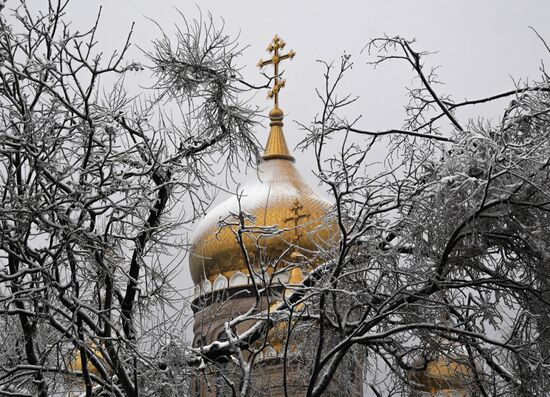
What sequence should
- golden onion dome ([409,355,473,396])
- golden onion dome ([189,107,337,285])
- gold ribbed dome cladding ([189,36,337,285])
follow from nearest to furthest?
golden onion dome ([409,355,473,396]) < gold ribbed dome cladding ([189,36,337,285]) < golden onion dome ([189,107,337,285])

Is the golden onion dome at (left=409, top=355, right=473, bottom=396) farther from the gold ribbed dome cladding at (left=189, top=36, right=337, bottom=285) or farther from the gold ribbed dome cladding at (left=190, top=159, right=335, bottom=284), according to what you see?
the gold ribbed dome cladding at (left=190, top=159, right=335, bottom=284)

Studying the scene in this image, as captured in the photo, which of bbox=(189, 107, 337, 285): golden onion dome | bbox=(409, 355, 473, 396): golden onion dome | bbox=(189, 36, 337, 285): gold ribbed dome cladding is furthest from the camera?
bbox=(189, 107, 337, 285): golden onion dome

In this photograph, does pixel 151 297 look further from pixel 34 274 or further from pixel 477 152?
pixel 477 152

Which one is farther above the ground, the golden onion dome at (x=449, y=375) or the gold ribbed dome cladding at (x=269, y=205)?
the gold ribbed dome cladding at (x=269, y=205)

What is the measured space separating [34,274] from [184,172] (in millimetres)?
1200

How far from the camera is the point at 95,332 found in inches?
214

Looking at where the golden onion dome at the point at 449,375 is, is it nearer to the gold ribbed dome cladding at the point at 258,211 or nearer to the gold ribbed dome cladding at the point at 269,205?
the gold ribbed dome cladding at the point at 269,205

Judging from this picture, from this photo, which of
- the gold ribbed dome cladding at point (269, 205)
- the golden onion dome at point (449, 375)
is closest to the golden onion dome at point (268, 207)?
the gold ribbed dome cladding at point (269, 205)

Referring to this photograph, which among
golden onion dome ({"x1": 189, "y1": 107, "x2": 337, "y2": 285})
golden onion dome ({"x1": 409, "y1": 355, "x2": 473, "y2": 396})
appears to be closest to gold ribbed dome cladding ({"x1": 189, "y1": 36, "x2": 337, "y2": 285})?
golden onion dome ({"x1": 189, "y1": 107, "x2": 337, "y2": 285})

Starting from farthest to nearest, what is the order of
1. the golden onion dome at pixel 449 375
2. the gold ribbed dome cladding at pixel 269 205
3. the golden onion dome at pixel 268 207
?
the golden onion dome at pixel 268 207 < the gold ribbed dome cladding at pixel 269 205 < the golden onion dome at pixel 449 375

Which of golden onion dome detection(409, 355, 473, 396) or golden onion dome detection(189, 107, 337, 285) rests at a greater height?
golden onion dome detection(189, 107, 337, 285)

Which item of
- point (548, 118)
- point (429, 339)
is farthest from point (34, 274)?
point (548, 118)

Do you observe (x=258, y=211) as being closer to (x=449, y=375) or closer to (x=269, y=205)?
(x=269, y=205)

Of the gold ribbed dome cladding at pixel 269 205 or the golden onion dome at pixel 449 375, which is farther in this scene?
the gold ribbed dome cladding at pixel 269 205
